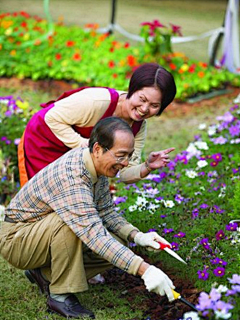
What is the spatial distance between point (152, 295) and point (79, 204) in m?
0.73

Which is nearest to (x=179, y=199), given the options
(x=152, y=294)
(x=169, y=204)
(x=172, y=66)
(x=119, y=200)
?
(x=169, y=204)

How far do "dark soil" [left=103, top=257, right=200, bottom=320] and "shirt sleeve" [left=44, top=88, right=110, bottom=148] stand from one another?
777 millimetres

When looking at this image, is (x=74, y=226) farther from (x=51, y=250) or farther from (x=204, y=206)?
(x=204, y=206)

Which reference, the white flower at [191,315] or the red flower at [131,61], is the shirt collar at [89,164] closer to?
the white flower at [191,315]

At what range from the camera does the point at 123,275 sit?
3361 mm

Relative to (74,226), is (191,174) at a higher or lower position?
lower

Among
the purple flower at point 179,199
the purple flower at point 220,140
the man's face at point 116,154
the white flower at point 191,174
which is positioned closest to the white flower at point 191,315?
the man's face at point 116,154

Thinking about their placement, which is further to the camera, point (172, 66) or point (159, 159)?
point (172, 66)

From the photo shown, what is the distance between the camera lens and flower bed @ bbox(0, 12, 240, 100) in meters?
6.71

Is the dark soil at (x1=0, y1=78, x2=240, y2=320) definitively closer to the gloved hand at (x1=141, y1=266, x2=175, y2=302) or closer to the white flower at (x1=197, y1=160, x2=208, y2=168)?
the gloved hand at (x1=141, y1=266, x2=175, y2=302)

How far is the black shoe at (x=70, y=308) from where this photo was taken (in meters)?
2.89

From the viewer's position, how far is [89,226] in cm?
269

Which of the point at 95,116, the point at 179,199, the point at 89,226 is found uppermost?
the point at 95,116

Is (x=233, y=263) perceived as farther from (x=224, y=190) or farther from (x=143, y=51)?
(x=143, y=51)
